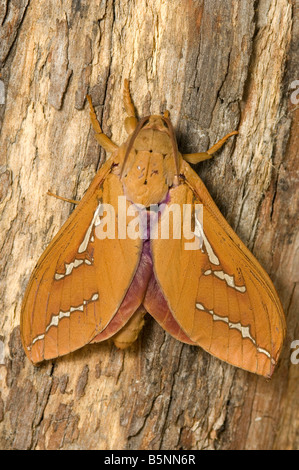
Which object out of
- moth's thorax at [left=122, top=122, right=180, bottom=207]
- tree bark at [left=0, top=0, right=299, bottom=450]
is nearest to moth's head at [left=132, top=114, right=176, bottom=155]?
moth's thorax at [left=122, top=122, right=180, bottom=207]

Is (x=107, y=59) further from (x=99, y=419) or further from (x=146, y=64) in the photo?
(x=99, y=419)

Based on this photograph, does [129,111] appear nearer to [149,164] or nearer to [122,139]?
[122,139]

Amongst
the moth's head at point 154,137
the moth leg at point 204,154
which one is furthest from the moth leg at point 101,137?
the moth leg at point 204,154

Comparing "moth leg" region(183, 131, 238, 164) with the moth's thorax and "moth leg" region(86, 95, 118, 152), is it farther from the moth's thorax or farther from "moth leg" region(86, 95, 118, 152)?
"moth leg" region(86, 95, 118, 152)

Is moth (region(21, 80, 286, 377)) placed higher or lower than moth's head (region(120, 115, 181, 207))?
lower

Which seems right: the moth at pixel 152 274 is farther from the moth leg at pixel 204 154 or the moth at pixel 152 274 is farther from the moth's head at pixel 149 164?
the moth leg at pixel 204 154
